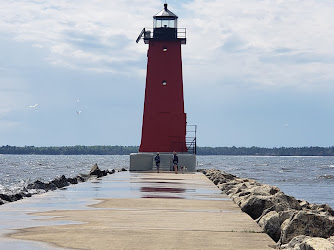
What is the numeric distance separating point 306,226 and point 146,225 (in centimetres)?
224

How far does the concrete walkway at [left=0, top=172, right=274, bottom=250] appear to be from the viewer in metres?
7.33

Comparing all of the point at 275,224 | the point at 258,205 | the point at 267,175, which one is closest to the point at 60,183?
the point at 258,205

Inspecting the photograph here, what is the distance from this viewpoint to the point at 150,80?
28.3 metres

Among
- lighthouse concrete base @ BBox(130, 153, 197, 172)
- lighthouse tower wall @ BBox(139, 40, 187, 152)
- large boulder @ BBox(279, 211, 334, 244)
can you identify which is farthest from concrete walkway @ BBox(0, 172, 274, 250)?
lighthouse tower wall @ BBox(139, 40, 187, 152)

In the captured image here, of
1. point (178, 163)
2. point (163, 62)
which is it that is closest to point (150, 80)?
point (163, 62)

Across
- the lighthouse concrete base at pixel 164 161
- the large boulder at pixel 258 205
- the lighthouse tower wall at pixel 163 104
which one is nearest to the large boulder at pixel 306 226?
the large boulder at pixel 258 205

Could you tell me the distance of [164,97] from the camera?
2809 cm

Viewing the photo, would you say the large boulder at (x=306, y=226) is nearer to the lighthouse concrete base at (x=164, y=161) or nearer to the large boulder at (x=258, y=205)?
the large boulder at (x=258, y=205)

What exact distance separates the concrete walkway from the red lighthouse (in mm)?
14432

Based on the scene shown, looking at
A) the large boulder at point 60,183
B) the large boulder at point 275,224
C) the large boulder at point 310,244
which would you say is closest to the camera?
the large boulder at point 310,244

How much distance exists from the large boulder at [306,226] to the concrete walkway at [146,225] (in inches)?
10.0

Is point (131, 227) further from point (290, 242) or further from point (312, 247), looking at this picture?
point (312, 247)

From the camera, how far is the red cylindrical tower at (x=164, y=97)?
28.1 m

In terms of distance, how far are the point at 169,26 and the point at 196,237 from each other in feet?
71.7
